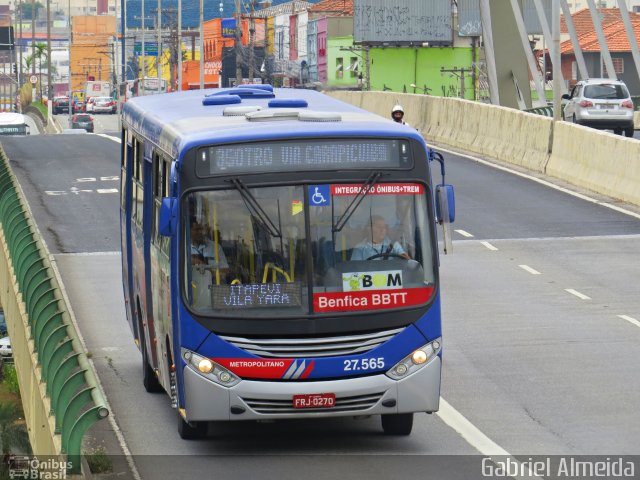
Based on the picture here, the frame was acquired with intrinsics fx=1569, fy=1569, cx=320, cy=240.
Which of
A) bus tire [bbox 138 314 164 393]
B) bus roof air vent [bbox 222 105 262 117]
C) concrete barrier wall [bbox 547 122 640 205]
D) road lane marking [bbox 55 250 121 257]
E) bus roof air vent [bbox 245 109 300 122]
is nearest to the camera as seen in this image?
bus roof air vent [bbox 245 109 300 122]

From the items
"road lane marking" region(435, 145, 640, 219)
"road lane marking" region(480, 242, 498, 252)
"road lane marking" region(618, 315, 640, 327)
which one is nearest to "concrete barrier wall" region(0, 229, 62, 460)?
"road lane marking" region(618, 315, 640, 327)

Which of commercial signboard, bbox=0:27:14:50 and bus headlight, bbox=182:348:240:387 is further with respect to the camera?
commercial signboard, bbox=0:27:14:50

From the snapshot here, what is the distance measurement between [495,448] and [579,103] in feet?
117

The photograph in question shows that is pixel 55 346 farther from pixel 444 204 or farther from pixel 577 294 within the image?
pixel 577 294

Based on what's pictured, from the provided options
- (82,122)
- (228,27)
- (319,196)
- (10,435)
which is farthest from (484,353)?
(228,27)

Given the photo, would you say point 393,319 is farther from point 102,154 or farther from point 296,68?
point 296,68

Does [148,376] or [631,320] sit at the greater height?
[148,376]

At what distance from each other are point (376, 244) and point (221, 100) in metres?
3.19

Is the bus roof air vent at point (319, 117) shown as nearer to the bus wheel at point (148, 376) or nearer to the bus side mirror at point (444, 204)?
the bus side mirror at point (444, 204)

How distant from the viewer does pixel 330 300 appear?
11859mm

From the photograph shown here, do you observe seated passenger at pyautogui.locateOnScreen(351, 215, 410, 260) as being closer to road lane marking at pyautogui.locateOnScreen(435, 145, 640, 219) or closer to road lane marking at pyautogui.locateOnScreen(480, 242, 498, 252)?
road lane marking at pyautogui.locateOnScreen(480, 242, 498, 252)

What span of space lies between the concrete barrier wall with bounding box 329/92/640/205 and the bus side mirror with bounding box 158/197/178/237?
1948 centimetres

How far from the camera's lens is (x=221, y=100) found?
14.6 meters

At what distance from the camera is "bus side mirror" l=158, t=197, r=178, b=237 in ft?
39.1
